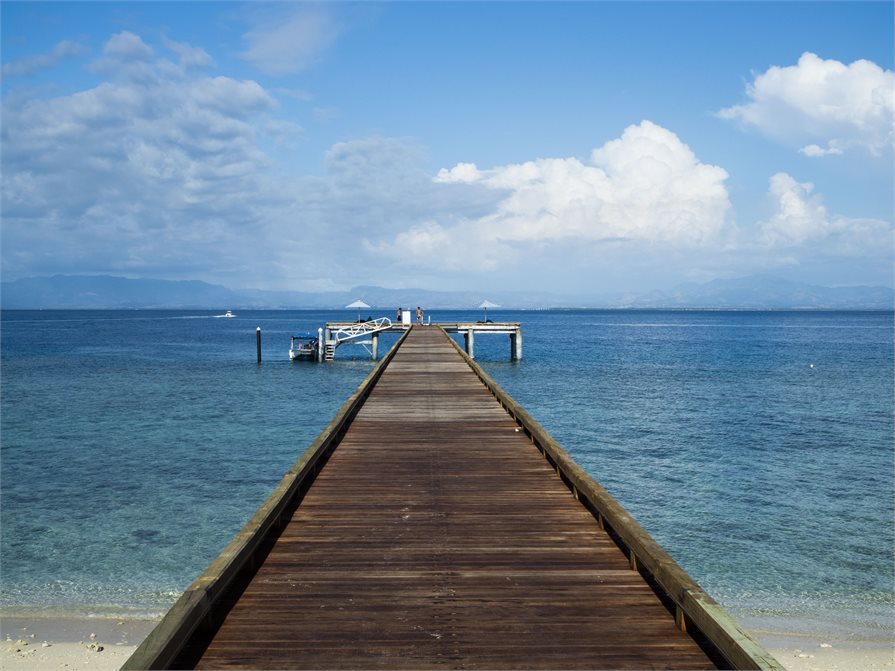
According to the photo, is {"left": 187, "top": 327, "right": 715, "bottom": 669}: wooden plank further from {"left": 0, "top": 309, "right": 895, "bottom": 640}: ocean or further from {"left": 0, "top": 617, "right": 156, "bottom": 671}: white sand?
{"left": 0, "top": 309, "right": 895, "bottom": 640}: ocean

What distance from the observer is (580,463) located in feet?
A: 59.7

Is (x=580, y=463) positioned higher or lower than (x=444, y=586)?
lower

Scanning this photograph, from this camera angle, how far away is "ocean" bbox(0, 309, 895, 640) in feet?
36.9

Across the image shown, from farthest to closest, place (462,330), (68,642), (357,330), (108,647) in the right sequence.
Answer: (357,330) → (462,330) → (68,642) → (108,647)

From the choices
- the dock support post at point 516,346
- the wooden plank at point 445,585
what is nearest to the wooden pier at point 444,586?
the wooden plank at point 445,585

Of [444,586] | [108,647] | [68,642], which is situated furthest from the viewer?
[68,642]

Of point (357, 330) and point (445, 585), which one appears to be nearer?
point (445, 585)

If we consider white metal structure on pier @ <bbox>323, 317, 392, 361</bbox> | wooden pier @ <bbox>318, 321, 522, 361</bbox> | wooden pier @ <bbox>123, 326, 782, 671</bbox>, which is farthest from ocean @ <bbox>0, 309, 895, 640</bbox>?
wooden pier @ <bbox>318, 321, 522, 361</bbox>

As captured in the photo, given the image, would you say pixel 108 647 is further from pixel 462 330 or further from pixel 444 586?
pixel 462 330

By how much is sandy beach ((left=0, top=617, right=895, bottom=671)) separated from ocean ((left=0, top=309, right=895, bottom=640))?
42cm

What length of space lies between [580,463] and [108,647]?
40.4 ft

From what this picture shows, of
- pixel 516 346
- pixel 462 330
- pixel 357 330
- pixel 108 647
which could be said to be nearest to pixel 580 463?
pixel 108 647

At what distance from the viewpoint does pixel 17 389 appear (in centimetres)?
3403

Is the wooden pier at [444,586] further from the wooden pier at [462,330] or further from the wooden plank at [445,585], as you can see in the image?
the wooden pier at [462,330]
